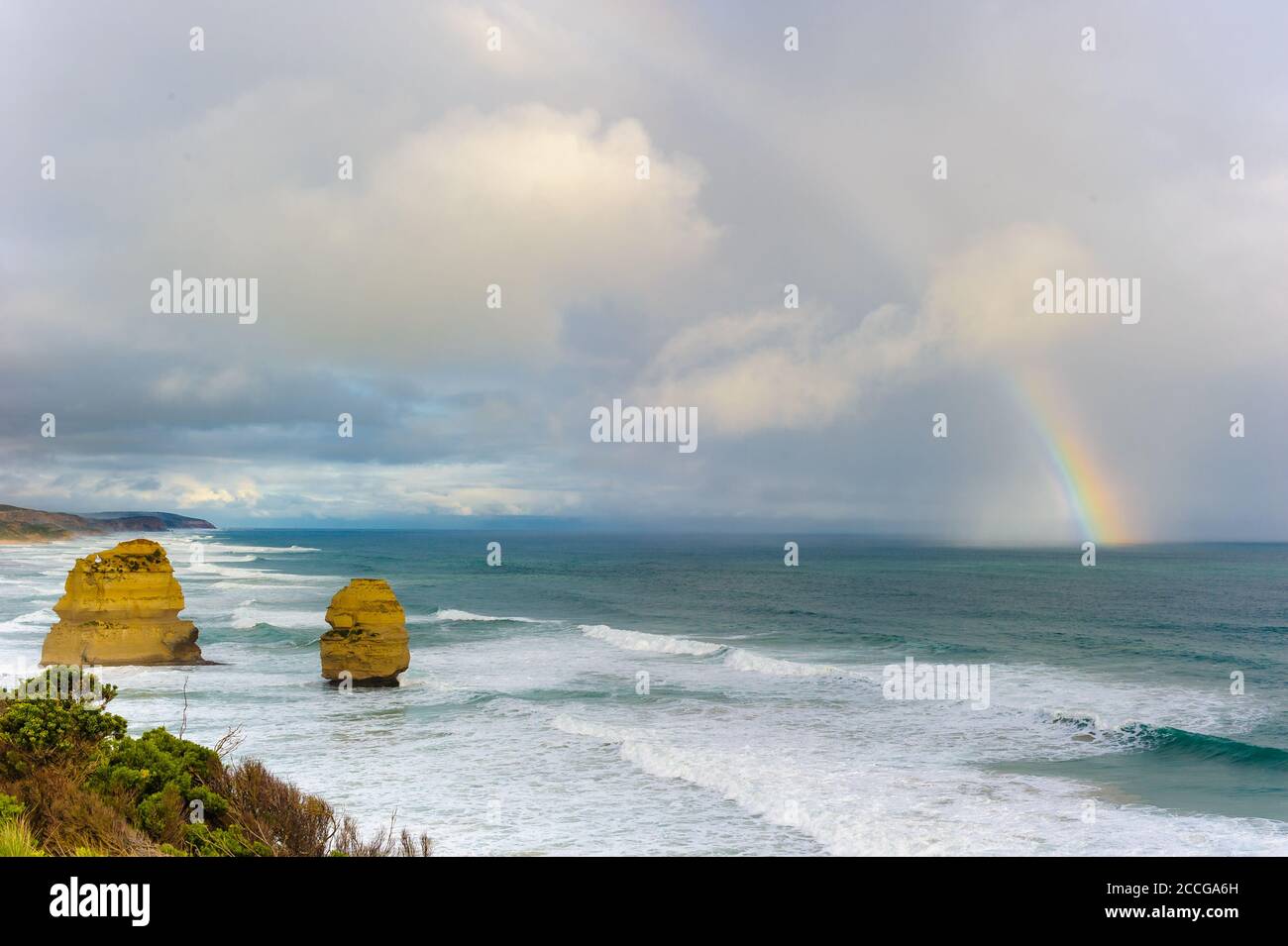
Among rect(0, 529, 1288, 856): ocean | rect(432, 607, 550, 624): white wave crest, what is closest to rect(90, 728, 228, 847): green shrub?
rect(0, 529, 1288, 856): ocean

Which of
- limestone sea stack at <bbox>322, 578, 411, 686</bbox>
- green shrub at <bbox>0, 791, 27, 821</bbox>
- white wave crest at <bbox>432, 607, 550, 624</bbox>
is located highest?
green shrub at <bbox>0, 791, 27, 821</bbox>

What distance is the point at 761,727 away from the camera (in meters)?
23.7

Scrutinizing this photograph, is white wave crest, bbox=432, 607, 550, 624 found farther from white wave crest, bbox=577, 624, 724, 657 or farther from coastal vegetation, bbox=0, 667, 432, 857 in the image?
coastal vegetation, bbox=0, 667, 432, 857

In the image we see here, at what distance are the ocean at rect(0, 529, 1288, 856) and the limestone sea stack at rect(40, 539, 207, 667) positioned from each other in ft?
3.39

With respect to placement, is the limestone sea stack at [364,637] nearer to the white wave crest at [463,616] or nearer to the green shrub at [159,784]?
the green shrub at [159,784]

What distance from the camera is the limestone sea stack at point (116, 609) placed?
95.0ft

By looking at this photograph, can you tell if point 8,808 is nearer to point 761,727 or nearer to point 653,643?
point 761,727

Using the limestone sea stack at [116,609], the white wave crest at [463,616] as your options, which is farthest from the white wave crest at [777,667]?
the limestone sea stack at [116,609]

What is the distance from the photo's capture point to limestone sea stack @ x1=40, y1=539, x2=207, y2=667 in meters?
29.0

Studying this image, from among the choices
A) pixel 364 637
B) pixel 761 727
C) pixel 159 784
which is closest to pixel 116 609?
pixel 364 637

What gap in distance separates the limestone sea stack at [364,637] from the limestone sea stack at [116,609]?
240 inches

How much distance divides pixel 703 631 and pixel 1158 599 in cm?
4177

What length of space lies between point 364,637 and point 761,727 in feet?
43.1
